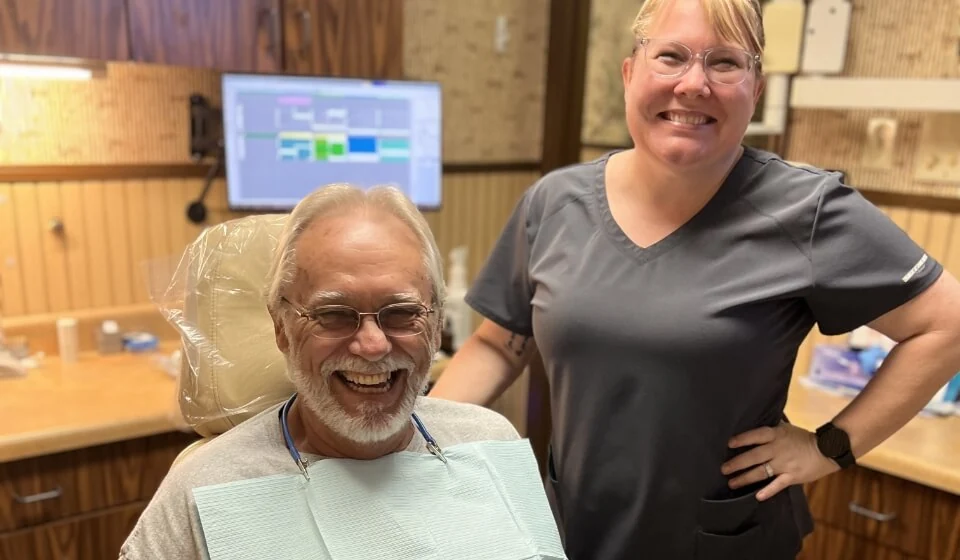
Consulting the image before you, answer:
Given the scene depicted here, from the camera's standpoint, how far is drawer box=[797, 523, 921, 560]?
5.73ft

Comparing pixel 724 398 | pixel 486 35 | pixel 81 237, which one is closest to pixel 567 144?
pixel 486 35

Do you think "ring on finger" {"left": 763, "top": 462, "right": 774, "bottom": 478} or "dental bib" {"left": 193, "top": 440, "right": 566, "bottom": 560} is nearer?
"dental bib" {"left": 193, "top": 440, "right": 566, "bottom": 560}

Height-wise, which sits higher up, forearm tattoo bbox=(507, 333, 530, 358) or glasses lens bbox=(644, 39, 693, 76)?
glasses lens bbox=(644, 39, 693, 76)

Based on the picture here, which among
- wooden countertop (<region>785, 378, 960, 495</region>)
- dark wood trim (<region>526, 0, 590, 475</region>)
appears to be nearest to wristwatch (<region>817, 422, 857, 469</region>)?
wooden countertop (<region>785, 378, 960, 495</region>)

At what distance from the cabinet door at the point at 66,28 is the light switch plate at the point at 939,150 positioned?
202cm

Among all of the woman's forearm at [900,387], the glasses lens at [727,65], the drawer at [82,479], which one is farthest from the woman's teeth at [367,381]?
the drawer at [82,479]

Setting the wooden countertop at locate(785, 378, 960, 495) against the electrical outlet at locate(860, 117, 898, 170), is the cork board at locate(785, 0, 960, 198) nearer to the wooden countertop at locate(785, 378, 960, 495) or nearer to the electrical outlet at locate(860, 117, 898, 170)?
the electrical outlet at locate(860, 117, 898, 170)

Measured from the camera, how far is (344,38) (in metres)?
2.12

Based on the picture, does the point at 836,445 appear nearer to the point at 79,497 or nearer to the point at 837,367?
the point at 837,367

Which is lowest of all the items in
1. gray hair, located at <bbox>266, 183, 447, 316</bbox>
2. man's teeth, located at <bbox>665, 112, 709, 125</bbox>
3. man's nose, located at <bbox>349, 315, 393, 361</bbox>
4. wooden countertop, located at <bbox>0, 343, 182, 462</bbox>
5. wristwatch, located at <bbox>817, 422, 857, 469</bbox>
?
wooden countertop, located at <bbox>0, 343, 182, 462</bbox>

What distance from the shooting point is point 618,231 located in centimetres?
125

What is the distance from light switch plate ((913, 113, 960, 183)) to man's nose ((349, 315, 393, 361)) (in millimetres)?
1707

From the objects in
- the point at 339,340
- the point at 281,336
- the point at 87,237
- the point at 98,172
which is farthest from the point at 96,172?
the point at 339,340

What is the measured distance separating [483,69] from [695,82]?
1.75m
